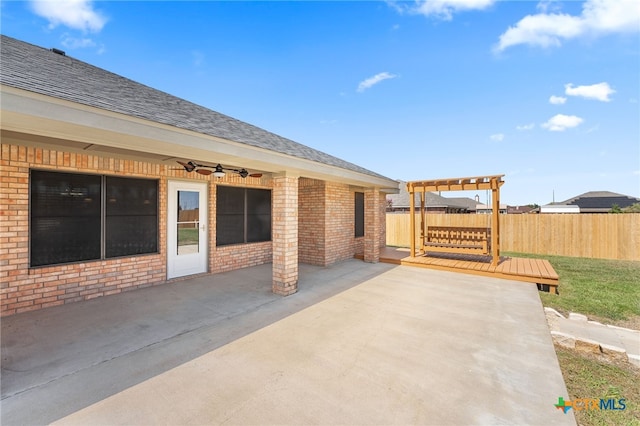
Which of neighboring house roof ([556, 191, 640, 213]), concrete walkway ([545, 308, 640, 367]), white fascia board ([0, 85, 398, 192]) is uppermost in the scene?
neighboring house roof ([556, 191, 640, 213])

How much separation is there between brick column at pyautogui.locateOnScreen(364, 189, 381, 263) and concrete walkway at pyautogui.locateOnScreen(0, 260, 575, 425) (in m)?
3.70

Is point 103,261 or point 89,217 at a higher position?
point 89,217

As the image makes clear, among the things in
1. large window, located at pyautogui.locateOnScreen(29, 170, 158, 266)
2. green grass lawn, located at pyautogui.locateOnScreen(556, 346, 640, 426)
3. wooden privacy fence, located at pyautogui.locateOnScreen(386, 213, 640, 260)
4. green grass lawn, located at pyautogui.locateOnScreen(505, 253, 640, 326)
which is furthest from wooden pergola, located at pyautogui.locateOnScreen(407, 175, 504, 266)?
large window, located at pyautogui.locateOnScreen(29, 170, 158, 266)

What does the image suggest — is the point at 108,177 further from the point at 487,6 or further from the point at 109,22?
the point at 487,6

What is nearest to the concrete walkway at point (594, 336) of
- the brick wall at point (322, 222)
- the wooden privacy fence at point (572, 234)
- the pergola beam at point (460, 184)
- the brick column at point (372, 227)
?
the pergola beam at point (460, 184)

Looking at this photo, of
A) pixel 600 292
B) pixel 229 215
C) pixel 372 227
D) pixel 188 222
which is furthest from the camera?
pixel 372 227

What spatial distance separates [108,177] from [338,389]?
5.76 metres

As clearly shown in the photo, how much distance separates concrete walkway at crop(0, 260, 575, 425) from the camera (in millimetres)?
2244

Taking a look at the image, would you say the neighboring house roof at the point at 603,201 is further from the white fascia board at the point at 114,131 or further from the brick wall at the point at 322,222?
the white fascia board at the point at 114,131

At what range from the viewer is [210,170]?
Result: 6.32 metres

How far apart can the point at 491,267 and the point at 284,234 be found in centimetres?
627

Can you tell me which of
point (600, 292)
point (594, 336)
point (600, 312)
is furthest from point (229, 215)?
point (600, 292)

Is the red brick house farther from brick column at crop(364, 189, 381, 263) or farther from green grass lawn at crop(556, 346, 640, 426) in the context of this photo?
green grass lawn at crop(556, 346, 640, 426)

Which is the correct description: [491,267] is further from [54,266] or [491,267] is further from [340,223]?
[54,266]
